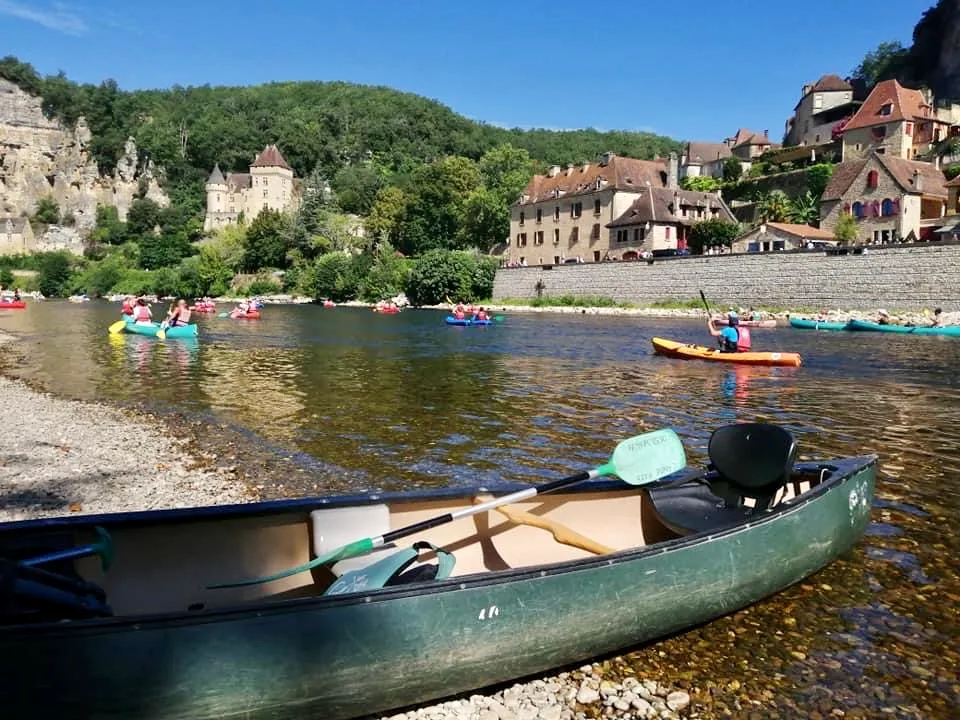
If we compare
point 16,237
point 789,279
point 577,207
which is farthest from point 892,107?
point 16,237

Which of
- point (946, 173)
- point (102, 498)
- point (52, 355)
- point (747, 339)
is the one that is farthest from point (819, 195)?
point (102, 498)

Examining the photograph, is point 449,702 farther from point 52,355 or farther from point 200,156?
point 200,156

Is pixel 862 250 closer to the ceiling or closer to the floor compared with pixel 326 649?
closer to the ceiling

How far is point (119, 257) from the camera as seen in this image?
112 metres

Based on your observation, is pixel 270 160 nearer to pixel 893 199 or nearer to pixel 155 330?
pixel 155 330

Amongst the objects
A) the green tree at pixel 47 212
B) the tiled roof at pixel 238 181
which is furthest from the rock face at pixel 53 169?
the tiled roof at pixel 238 181

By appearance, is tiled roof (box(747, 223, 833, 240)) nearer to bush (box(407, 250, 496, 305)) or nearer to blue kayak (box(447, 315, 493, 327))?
bush (box(407, 250, 496, 305))

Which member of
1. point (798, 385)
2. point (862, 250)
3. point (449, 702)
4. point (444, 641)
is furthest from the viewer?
point (862, 250)

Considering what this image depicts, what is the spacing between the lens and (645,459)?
613 centimetres

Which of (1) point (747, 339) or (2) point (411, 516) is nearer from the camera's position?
(2) point (411, 516)

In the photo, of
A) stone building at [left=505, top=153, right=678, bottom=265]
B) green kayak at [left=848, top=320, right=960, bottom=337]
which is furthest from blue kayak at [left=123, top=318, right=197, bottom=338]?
stone building at [left=505, top=153, right=678, bottom=265]

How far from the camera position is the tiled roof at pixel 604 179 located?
233 feet

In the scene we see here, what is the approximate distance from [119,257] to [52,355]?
97902 mm

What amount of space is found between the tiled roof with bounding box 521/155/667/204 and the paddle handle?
67.2 metres
